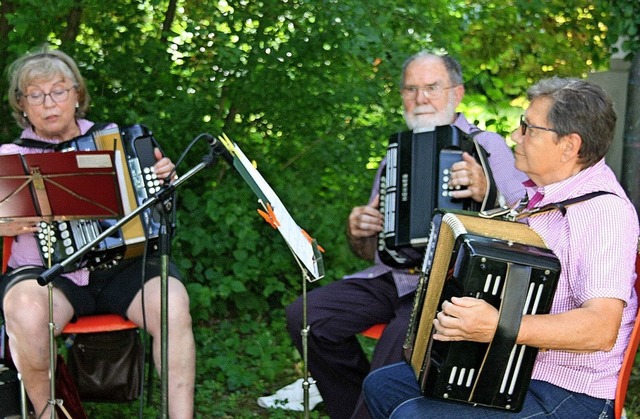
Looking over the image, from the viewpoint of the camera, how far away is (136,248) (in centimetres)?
379

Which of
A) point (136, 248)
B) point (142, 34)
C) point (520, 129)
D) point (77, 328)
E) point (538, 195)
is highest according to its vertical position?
point (142, 34)

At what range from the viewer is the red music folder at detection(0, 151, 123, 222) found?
340 cm

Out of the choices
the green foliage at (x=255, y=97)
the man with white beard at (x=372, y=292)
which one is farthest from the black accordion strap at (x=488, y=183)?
the green foliage at (x=255, y=97)

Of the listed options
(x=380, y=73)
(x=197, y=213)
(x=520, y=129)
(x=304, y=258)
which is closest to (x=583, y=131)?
(x=520, y=129)

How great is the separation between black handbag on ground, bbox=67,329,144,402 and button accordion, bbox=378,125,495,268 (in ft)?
3.93

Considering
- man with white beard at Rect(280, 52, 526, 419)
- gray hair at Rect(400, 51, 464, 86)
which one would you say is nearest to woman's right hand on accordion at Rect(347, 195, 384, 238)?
man with white beard at Rect(280, 52, 526, 419)

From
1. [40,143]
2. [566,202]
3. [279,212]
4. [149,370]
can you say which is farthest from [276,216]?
[149,370]

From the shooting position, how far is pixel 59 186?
342 cm

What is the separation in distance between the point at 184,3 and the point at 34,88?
1.83m

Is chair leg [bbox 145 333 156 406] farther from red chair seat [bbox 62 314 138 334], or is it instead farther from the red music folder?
the red music folder

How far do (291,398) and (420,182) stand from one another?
4.94 ft

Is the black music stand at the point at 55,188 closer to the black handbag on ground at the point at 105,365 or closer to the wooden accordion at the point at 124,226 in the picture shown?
the wooden accordion at the point at 124,226

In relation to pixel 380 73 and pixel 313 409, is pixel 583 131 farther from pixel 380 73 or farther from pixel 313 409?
pixel 380 73

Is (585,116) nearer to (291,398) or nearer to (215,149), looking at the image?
(215,149)
